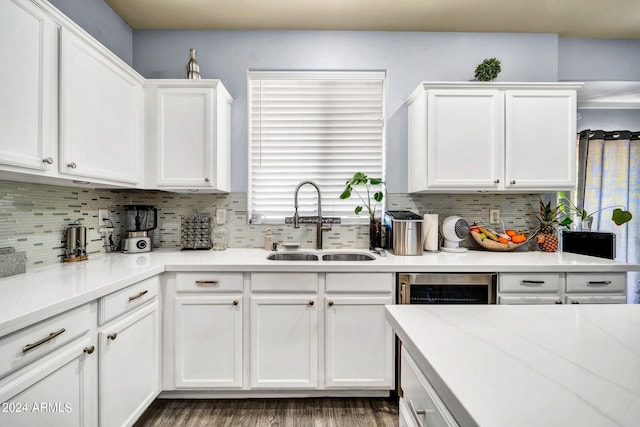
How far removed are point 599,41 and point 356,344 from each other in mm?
3343

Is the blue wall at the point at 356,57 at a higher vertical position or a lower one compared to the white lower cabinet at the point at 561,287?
higher

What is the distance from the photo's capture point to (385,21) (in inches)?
95.9

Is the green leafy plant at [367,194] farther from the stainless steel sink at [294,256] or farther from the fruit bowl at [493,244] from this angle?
the fruit bowl at [493,244]

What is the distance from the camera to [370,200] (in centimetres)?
263

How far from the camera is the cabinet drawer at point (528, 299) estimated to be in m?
1.91

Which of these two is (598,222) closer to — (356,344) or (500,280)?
(500,280)

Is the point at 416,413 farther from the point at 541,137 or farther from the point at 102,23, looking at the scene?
the point at 102,23

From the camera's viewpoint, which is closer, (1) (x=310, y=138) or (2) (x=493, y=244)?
(2) (x=493, y=244)

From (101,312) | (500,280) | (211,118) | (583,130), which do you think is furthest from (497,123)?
(101,312)

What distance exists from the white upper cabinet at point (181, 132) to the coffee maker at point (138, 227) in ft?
0.85

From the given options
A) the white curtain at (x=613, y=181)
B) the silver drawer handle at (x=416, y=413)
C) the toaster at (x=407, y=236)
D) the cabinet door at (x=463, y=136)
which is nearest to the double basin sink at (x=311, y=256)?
the toaster at (x=407, y=236)

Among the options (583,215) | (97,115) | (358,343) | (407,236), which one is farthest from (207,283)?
(583,215)

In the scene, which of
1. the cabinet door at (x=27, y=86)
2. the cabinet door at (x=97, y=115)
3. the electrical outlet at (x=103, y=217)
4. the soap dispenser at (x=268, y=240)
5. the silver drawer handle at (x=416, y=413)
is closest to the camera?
the silver drawer handle at (x=416, y=413)

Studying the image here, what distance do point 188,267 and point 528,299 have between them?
2120 millimetres
